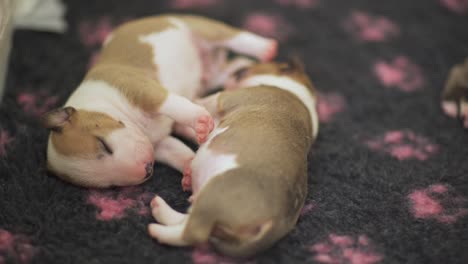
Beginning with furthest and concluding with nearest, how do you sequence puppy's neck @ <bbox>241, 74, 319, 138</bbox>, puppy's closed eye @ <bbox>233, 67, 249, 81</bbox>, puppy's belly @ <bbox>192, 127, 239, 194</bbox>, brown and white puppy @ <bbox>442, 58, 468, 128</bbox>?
1. brown and white puppy @ <bbox>442, 58, 468, 128</bbox>
2. puppy's closed eye @ <bbox>233, 67, 249, 81</bbox>
3. puppy's neck @ <bbox>241, 74, 319, 138</bbox>
4. puppy's belly @ <bbox>192, 127, 239, 194</bbox>

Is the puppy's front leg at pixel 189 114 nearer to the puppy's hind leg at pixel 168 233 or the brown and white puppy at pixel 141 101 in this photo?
the brown and white puppy at pixel 141 101

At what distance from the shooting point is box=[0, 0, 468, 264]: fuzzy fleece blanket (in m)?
1.70

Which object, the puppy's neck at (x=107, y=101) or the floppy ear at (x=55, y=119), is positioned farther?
the puppy's neck at (x=107, y=101)

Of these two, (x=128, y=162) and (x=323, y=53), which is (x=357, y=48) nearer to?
(x=323, y=53)

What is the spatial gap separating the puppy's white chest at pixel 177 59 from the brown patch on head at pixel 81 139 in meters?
0.47

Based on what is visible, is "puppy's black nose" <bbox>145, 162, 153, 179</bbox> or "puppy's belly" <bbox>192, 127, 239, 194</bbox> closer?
"puppy's belly" <bbox>192, 127, 239, 194</bbox>

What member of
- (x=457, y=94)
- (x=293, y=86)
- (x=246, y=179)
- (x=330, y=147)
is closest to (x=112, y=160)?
(x=246, y=179)

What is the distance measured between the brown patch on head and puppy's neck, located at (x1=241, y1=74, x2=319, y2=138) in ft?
2.18

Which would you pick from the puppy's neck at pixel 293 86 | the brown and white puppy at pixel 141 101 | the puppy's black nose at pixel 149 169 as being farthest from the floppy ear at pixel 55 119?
the puppy's neck at pixel 293 86

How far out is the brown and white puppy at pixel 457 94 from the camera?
A: 8.29 ft

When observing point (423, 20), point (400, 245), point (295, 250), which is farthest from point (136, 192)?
point (423, 20)

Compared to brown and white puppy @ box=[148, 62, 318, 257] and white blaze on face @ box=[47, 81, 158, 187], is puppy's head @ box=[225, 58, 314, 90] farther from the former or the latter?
white blaze on face @ box=[47, 81, 158, 187]

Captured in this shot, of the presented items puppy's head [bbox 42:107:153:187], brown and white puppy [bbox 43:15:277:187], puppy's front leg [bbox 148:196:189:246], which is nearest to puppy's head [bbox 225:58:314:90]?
brown and white puppy [bbox 43:15:277:187]

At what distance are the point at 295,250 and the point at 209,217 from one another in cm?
31
